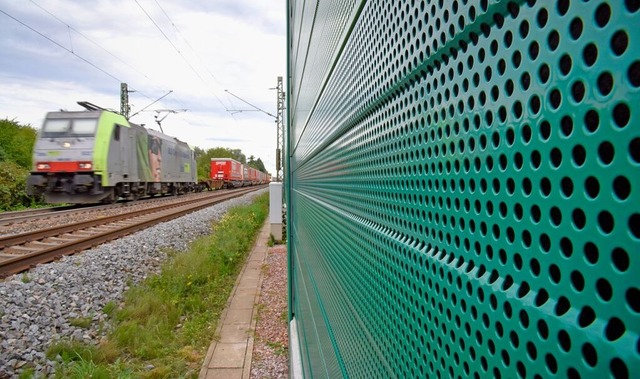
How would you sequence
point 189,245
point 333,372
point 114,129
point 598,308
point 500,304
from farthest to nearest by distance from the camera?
point 114,129 < point 189,245 < point 333,372 < point 500,304 < point 598,308

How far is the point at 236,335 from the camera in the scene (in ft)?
20.8

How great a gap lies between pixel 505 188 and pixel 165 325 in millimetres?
6517

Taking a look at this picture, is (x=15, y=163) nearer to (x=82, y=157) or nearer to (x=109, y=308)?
(x=82, y=157)

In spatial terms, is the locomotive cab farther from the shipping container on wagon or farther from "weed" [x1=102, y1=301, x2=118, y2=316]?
the shipping container on wagon

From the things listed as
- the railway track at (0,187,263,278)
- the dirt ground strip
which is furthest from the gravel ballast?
the dirt ground strip

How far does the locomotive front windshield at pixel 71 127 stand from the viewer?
16.7 metres

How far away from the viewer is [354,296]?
4.63 ft

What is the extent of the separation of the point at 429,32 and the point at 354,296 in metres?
0.89

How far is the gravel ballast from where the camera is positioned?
15.3ft

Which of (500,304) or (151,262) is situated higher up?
(500,304)

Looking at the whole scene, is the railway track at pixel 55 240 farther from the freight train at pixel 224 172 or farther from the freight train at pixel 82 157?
the freight train at pixel 224 172

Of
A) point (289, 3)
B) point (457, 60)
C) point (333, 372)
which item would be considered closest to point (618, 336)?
point (457, 60)

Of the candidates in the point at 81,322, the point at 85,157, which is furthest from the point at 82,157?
the point at 81,322

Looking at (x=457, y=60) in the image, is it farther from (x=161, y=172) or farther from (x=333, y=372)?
(x=161, y=172)
